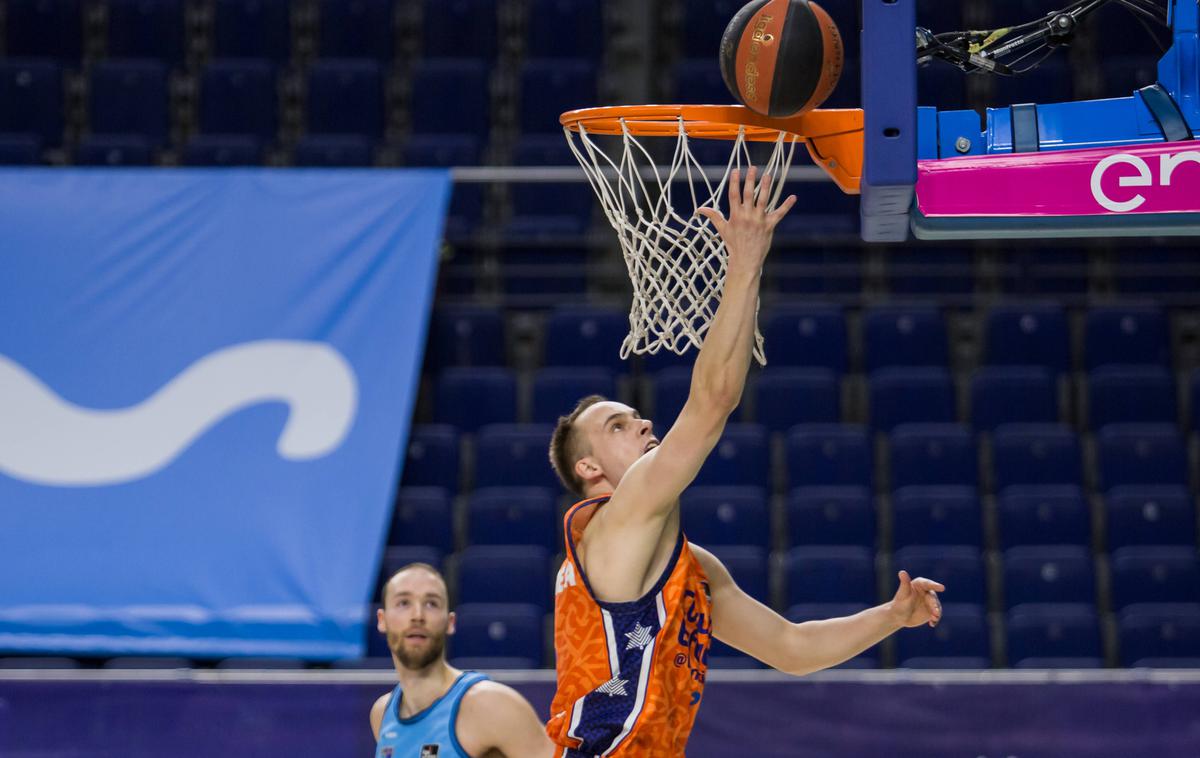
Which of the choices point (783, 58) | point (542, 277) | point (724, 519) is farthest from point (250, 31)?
point (783, 58)

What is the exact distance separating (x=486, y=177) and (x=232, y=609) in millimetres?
2595

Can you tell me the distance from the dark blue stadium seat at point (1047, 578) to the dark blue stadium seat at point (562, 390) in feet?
7.23

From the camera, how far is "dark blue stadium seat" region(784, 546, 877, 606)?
7031mm

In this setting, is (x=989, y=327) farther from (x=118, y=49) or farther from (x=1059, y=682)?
(x=118, y=49)

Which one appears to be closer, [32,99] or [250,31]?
[32,99]

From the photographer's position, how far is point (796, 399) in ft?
26.2

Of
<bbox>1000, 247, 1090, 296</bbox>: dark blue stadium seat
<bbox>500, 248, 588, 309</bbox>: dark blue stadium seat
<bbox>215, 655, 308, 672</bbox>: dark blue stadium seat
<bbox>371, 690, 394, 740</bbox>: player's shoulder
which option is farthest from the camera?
<bbox>500, 248, 588, 309</bbox>: dark blue stadium seat

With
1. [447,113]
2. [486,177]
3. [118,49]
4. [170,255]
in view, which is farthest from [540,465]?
[118,49]

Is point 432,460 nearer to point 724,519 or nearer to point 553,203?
point 724,519

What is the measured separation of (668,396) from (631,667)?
482 cm

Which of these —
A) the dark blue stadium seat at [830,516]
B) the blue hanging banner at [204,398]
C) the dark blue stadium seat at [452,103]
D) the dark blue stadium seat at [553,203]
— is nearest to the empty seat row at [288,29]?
the dark blue stadium seat at [452,103]

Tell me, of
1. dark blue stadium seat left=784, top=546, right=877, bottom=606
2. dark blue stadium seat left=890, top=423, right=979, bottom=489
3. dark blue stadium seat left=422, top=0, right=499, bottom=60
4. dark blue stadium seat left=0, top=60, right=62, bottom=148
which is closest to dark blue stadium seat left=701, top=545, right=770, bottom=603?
dark blue stadium seat left=784, top=546, right=877, bottom=606

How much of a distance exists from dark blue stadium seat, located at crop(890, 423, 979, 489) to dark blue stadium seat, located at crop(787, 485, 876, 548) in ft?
1.22

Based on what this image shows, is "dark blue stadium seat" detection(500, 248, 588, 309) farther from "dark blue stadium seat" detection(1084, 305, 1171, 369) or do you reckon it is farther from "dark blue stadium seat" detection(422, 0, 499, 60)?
"dark blue stadium seat" detection(1084, 305, 1171, 369)
